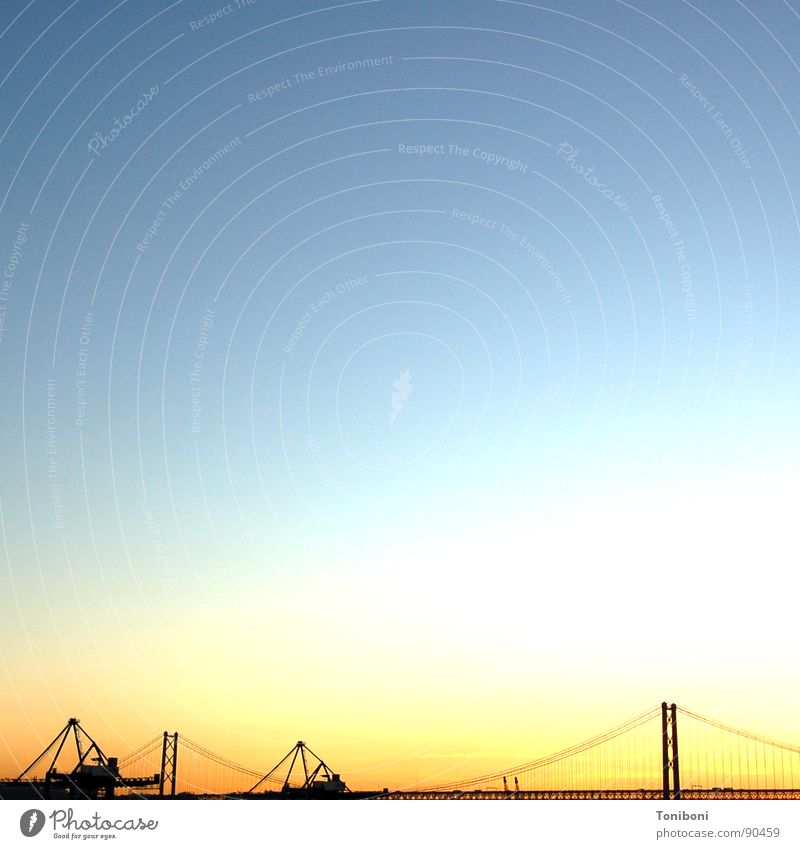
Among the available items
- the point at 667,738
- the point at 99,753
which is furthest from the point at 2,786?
the point at 667,738

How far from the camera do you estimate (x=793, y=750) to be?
125938mm
